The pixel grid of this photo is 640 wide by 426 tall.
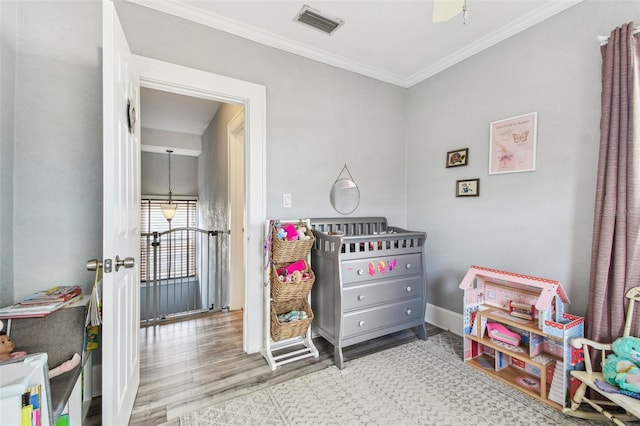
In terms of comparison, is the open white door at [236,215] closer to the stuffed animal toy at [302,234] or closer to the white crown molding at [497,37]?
the stuffed animal toy at [302,234]

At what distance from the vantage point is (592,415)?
1635mm

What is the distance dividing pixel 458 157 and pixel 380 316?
163 centimetres

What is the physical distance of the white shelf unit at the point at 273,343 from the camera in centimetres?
226

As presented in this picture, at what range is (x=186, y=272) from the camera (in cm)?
602

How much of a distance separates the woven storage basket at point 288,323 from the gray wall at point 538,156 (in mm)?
1444

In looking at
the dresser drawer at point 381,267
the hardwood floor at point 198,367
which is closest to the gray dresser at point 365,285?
the dresser drawer at point 381,267

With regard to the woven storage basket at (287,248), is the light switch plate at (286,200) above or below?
above

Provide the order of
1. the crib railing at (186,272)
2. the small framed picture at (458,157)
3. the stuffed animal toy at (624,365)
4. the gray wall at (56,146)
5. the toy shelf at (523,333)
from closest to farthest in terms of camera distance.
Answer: the stuffed animal toy at (624,365)
the gray wall at (56,146)
the toy shelf at (523,333)
the small framed picture at (458,157)
the crib railing at (186,272)

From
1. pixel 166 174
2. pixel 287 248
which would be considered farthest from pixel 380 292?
pixel 166 174

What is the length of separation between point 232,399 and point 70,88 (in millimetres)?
2132

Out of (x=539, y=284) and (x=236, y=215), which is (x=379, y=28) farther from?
(x=236, y=215)

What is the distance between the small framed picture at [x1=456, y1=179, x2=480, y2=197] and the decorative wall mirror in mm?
952

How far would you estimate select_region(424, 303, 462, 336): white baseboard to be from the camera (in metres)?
2.72

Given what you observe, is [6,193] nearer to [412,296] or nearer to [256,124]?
[256,124]
